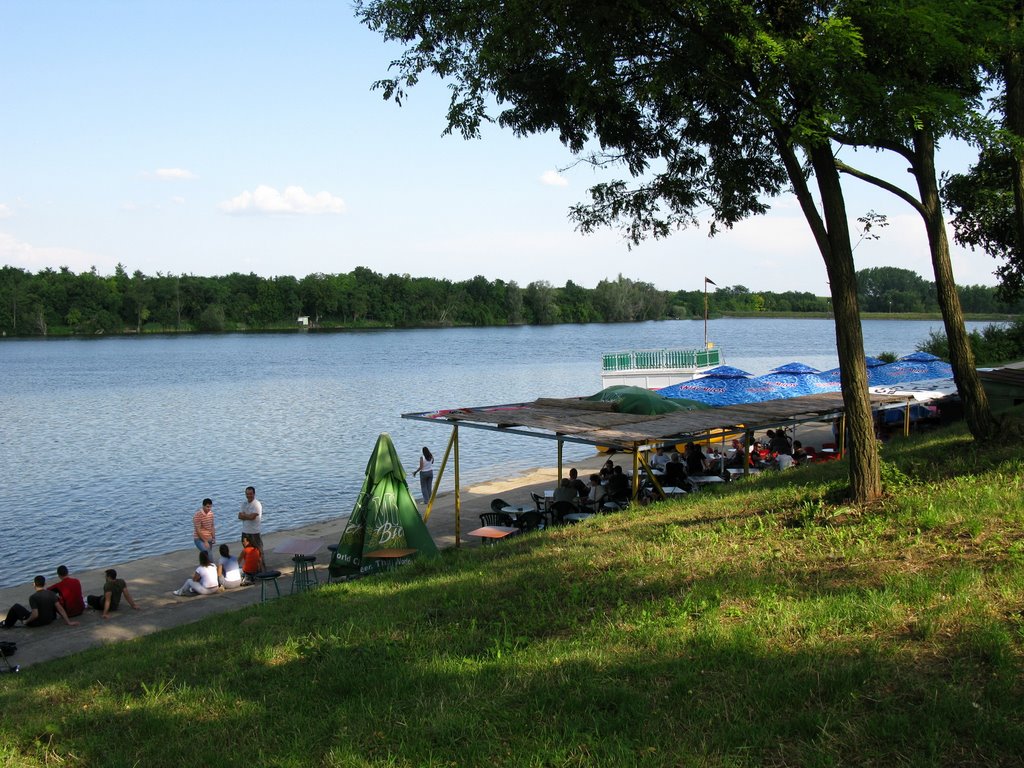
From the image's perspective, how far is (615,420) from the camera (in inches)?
598

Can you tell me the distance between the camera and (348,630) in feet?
26.2

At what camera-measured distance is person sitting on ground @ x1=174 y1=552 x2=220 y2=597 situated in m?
14.4

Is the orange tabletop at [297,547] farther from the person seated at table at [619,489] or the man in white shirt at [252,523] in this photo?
the person seated at table at [619,489]

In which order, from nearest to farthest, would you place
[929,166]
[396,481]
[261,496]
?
[929,166] < [396,481] < [261,496]

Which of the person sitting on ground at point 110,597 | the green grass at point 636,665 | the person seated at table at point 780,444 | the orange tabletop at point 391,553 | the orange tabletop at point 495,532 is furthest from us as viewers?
the person seated at table at point 780,444

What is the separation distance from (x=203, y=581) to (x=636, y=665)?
10271 mm

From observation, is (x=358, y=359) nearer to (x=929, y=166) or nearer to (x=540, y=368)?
(x=540, y=368)

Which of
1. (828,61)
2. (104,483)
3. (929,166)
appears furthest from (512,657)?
(104,483)

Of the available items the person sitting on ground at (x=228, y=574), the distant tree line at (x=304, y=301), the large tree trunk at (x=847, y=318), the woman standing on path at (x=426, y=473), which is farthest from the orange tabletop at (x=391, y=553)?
the distant tree line at (x=304, y=301)

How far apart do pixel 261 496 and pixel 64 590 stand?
13.5m

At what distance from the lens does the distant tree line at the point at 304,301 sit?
147375 millimetres

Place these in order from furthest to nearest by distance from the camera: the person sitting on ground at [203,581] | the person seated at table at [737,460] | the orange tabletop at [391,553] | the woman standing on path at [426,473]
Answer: the woman standing on path at [426,473] < the person seated at table at [737,460] < the person sitting on ground at [203,581] < the orange tabletop at [391,553]

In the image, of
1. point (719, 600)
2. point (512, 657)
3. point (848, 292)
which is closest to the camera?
point (512, 657)

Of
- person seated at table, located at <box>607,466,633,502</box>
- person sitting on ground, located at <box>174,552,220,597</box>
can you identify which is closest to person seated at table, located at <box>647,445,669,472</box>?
person seated at table, located at <box>607,466,633,502</box>
